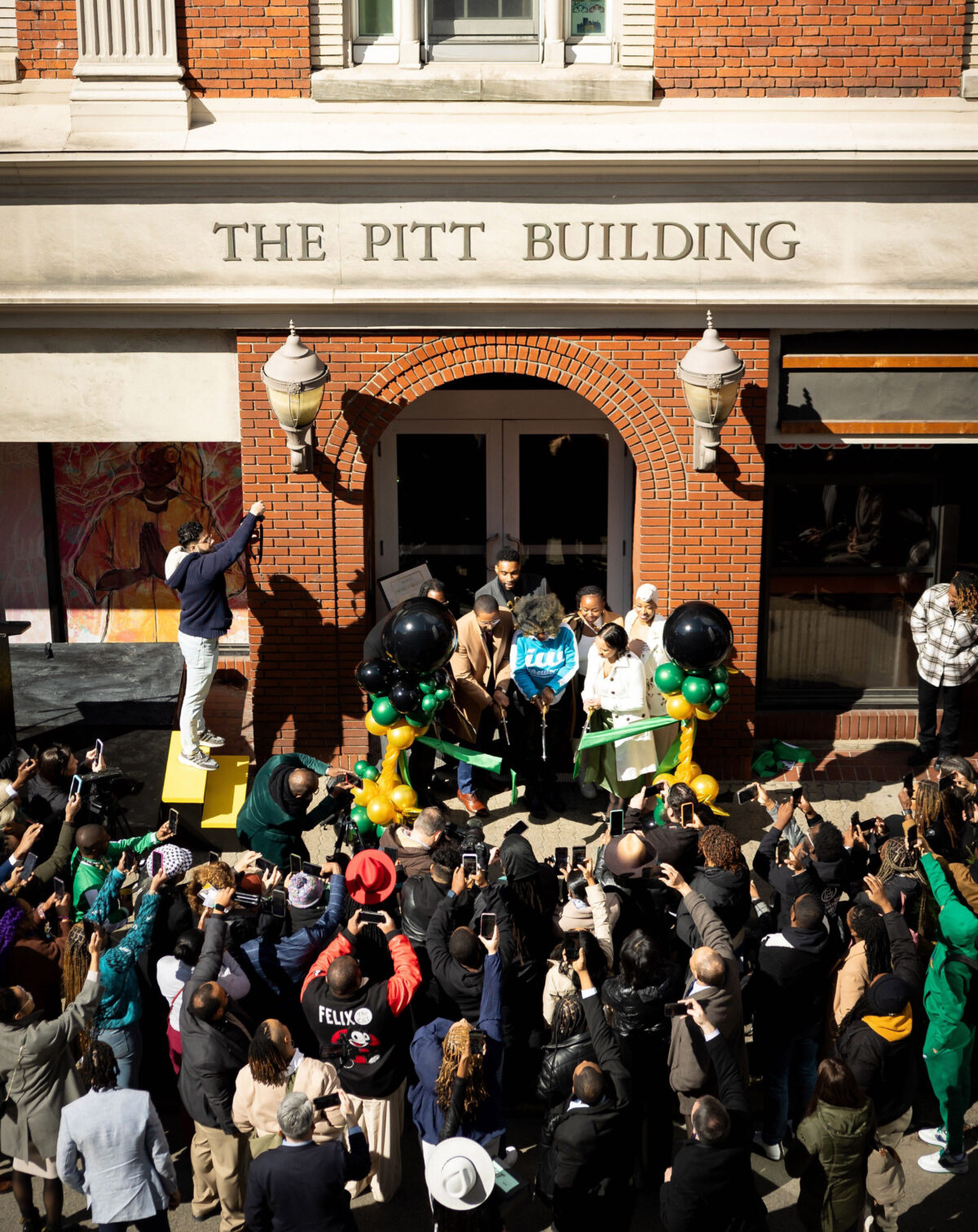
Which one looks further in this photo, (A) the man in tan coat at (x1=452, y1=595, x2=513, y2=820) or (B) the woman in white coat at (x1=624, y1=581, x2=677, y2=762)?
(A) the man in tan coat at (x1=452, y1=595, x2=513, y2=820)

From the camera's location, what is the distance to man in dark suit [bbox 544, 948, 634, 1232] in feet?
18.4

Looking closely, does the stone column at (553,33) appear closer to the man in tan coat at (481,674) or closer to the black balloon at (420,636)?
the man in tan coat at (481,674)

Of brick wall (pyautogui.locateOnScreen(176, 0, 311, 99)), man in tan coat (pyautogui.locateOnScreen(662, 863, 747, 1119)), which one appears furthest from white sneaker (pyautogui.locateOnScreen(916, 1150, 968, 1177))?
brick wall (pyautogui.locateOnScreen(176, 0, 311, 99))

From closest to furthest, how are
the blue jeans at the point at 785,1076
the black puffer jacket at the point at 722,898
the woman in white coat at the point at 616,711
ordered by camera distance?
the blue jeans at the point at 785,1076 → the black puffer jacket at the point at 722,898 → the woman in white coat at the point at 616,711

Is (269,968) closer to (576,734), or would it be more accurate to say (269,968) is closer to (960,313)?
(576,734)

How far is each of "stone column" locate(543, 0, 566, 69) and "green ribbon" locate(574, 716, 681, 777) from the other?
498 centimetres

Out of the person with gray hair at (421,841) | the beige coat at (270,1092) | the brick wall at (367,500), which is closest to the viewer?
the beige coat at (270,1092)

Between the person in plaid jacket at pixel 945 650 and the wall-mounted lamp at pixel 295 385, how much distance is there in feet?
16.5

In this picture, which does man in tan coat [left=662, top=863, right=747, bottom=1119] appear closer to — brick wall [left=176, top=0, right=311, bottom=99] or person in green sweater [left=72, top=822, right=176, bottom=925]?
person in green sweater [left=72, top=822, right=176, bottom=925]

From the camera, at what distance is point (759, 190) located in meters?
10.3

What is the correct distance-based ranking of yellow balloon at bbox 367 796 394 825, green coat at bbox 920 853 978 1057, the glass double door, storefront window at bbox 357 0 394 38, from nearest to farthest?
green coat at bbox 920 853 978 1057 → yellow balloon at bbox 367 796 394 825 → storefront window at bbox 357 0 394 38 → the glass double door

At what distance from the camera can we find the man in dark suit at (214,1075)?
6.09 meters

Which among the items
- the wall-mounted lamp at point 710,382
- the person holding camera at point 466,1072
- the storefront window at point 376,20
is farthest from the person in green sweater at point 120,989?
the storefront window at point 376,20

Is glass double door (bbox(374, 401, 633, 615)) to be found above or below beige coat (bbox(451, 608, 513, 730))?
above
